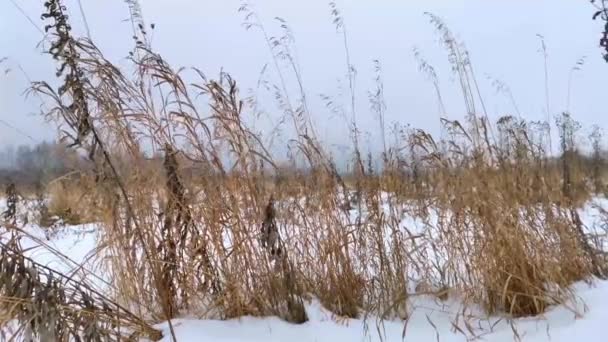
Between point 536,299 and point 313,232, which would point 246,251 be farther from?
point 536,299

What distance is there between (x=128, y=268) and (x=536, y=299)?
6.12 feet

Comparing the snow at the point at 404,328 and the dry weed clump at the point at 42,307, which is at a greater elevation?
the dry weed clump at the point at 42,307

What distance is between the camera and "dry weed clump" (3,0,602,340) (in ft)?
7.51

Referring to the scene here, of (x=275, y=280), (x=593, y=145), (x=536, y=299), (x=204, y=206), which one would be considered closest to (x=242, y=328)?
(x=275, y=280)

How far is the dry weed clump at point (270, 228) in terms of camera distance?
2.29 m

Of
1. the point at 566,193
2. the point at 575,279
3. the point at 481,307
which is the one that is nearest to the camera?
the point at 481,307

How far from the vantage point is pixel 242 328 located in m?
2.25

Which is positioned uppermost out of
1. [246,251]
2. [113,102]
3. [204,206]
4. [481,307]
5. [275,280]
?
[113,102]

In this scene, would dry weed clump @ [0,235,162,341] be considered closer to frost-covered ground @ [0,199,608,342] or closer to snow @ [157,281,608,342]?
frost-covered ground @ [0,199,608,342]

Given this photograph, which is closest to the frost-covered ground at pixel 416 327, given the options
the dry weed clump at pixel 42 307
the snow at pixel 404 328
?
the snow at pixel 404 328

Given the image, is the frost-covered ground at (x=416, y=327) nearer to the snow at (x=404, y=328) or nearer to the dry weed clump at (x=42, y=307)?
the snow at (x=404, y=328)

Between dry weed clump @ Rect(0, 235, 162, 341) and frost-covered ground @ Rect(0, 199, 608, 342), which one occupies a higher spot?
dry weed clump @ Rect(0, 235, 162, 341)

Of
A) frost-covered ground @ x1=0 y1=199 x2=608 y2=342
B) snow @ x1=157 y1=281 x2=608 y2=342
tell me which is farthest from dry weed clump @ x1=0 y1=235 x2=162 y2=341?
snow @ x1=157 y1=281 x2=608 y2=342

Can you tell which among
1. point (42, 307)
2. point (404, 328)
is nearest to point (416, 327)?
point (404, 328)
